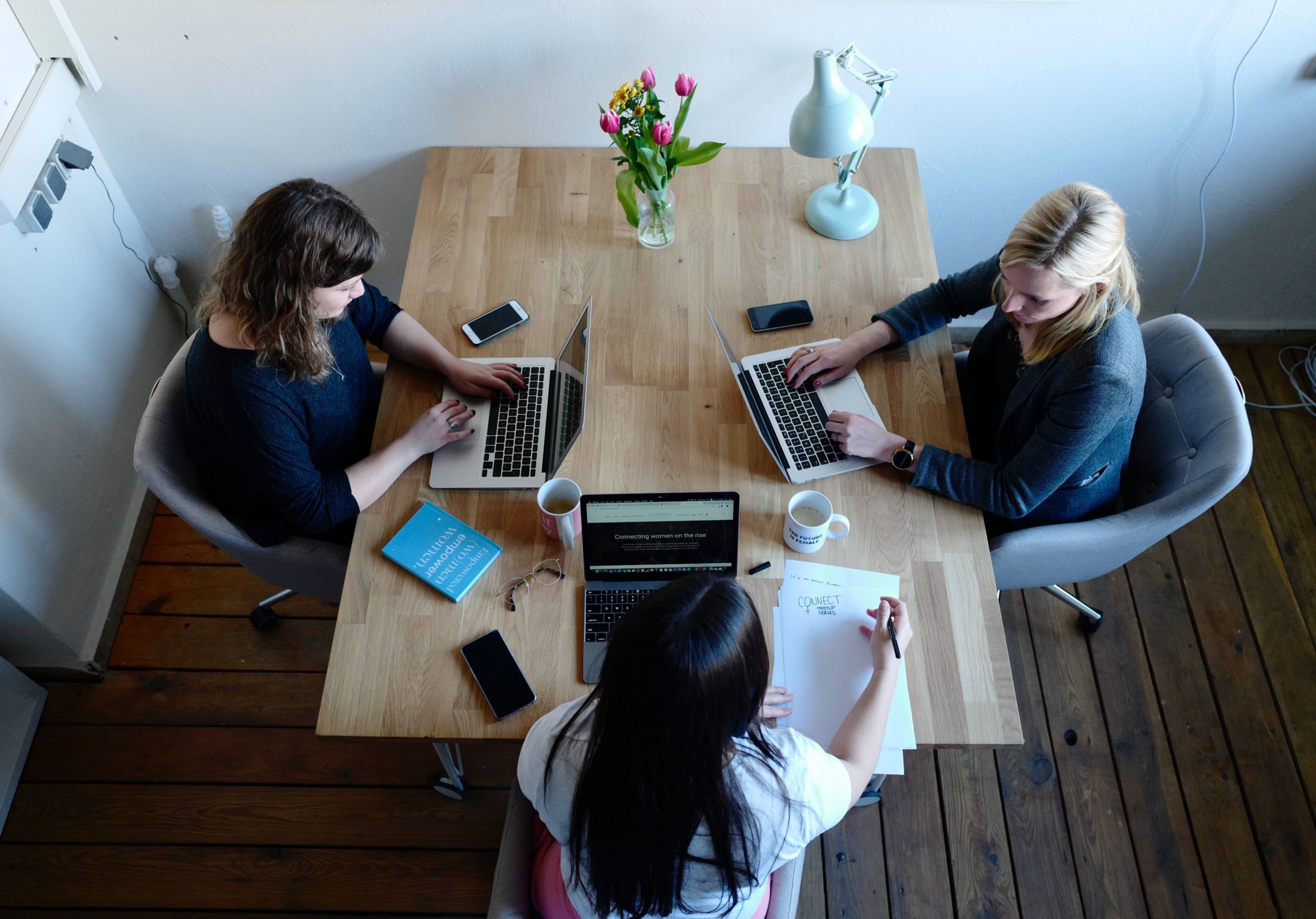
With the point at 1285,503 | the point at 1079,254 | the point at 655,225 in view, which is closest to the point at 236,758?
the point at 655,225

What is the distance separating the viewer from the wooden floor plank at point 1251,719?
2018 millimetres

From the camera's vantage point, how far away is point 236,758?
218 cm

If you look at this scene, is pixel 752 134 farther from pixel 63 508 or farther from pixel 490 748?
pixel 63 508

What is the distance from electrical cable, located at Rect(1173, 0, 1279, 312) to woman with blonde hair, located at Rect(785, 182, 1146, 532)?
92 centimetres

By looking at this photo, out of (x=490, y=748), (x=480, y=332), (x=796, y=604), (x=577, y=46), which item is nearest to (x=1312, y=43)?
(x=577, y=46)

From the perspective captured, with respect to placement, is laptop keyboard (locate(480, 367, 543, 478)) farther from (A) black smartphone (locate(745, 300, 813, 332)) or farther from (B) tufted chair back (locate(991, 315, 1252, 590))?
(B) tufted chair back (locate(991, 315, 1252, 590))

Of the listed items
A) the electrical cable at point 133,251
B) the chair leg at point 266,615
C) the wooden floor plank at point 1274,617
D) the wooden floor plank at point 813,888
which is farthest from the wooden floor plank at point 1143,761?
the electrical cable at point 133,251

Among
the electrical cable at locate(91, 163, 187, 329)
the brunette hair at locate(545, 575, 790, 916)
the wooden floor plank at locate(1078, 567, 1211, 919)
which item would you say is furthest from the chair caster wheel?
the wooden floor plank at locate(1078, 567, 1211, 919)

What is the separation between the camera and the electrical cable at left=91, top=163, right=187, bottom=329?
2279 millimetres

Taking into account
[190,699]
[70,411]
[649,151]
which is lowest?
[190,699]

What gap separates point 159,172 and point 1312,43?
2.85 metres

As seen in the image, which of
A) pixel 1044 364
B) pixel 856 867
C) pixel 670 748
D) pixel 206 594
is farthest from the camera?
pixel 206 594

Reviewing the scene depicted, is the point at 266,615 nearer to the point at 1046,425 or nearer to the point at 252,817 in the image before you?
the point at 252,817

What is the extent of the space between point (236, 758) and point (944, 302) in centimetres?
197
